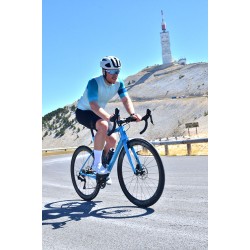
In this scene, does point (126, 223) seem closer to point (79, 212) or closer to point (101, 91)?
point (79, 212)

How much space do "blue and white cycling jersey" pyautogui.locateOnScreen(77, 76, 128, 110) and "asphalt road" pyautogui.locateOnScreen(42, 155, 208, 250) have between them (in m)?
1.05

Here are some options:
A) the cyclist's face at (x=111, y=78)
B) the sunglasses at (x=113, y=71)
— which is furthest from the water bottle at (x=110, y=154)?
the sunglasses at (x=113, y=71)

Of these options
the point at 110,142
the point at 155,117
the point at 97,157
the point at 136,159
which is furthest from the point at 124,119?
the point at 155,117

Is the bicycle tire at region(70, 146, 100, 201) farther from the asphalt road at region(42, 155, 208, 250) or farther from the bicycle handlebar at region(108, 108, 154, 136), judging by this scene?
the bicycle handlebar at region(108, 108, 154, 136)

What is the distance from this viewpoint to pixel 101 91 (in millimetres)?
3842

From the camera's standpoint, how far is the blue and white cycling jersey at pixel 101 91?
149 inches

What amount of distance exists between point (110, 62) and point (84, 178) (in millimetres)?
1768

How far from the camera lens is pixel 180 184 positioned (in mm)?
5340

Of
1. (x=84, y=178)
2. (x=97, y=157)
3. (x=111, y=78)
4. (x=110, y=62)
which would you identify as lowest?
(x=84, y=178)

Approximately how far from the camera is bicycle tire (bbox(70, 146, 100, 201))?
4617 millimetres

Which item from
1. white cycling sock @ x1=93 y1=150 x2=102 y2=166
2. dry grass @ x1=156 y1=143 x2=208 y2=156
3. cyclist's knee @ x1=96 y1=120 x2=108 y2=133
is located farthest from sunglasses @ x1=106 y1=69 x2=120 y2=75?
dry grass @ x1=156 y1=143 x2=208 y2=156
